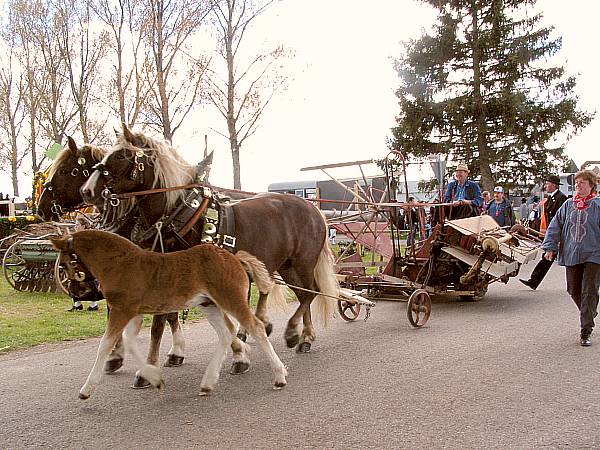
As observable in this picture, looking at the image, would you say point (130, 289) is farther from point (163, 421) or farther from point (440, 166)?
point (440, 166)

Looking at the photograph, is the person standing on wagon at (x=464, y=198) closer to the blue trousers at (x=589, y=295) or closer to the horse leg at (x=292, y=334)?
the blue trousers at (x=589, y=295)

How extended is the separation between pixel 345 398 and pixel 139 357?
1633 mm

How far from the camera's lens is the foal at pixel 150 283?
14.8 feet

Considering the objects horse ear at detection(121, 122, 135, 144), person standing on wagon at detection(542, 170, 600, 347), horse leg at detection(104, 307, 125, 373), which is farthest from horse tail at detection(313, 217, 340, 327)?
horse ear at detection(121, 122, 135, 144)

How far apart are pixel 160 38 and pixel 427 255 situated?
1186 centimetres

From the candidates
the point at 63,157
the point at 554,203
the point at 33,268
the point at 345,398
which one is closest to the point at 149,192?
the point at 63,157

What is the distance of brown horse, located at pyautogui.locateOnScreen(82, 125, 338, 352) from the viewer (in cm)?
508

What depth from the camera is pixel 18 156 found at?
2934 centimetres

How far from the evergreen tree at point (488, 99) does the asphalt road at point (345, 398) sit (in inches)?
732

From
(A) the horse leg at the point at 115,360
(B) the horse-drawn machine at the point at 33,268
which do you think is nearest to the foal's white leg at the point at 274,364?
(A) the horse leg at the point at 115,360

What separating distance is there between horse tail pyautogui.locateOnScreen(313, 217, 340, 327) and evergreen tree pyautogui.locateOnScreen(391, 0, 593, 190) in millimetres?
19010

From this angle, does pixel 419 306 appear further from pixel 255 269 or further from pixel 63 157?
pixel 63 157

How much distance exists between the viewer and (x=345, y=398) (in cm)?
470

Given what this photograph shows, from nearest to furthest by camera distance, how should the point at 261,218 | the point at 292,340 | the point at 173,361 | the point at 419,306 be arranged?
1. the point at 173,361
2. the point at 261,218
3. the point at 292,340
4. the point at 419,306
